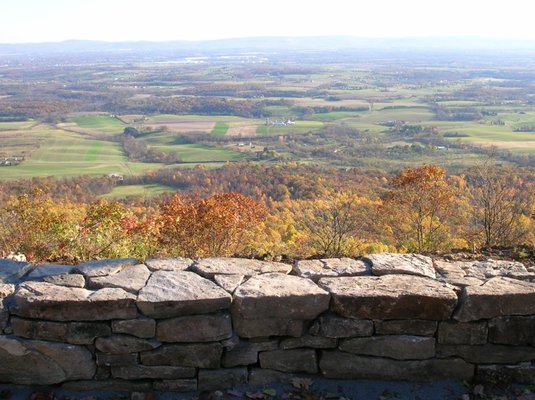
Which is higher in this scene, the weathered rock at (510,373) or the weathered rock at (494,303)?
the weathered rock at (494,303)

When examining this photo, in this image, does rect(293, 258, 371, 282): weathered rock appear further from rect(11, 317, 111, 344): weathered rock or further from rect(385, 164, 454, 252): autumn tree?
rect(385, 164, 454, 252): autumn tree

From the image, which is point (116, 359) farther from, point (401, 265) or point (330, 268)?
point (401, 265)

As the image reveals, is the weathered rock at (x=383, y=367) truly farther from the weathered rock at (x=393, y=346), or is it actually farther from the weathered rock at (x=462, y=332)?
the weathered rock at (x=462, y=332)

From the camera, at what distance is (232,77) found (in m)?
114

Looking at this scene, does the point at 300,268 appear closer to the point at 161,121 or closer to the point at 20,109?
the point at 161,121

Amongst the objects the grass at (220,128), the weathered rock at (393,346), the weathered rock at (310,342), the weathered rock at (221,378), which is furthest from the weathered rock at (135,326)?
the grass at (220,128)

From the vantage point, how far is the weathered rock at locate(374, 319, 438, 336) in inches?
170

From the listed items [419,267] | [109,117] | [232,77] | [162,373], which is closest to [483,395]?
[419,267]

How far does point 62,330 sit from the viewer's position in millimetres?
4242

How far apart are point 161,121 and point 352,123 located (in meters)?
22.1

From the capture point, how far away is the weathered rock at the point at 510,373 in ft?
14.3

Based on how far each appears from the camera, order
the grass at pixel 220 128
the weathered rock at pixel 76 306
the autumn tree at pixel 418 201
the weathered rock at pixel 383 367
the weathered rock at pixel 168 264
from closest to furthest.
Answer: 1. the weathered rock at pixel 76 306
2. the weathered rock at pixel 383 367
3. the weathered rock at pixel 168 264
4. the autumn tree at pixel 418 201
5. the grass at pixel 220 128

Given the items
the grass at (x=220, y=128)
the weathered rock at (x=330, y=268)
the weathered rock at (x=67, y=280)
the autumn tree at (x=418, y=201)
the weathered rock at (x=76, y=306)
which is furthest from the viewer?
the grass at (x=220, y=128)

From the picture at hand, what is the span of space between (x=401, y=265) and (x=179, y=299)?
2009 mm
